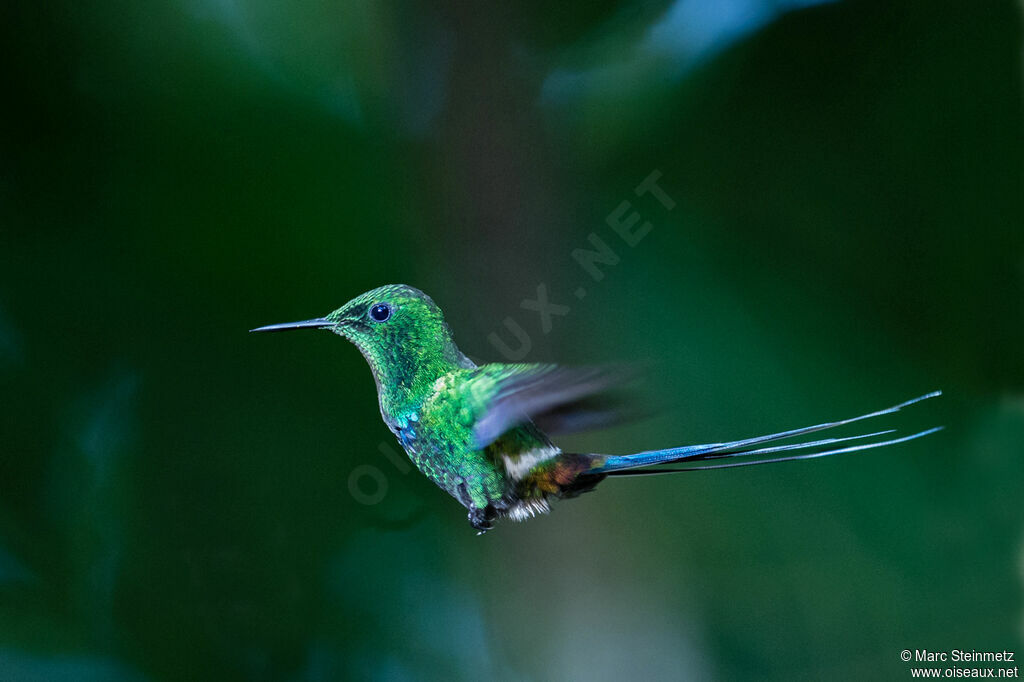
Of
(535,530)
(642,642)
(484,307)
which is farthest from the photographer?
(642,642)

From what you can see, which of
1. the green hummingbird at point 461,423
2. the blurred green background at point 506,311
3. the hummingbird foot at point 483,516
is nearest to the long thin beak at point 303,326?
the green hummingbird at point 461,423

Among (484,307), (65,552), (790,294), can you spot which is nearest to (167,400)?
(65,552)

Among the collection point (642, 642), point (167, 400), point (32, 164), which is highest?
point (32, 164)

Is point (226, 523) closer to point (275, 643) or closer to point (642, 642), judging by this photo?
point (275, 643)

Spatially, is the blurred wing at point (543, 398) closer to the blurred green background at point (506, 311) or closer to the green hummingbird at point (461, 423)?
the green hummingbird at point (461, 423)

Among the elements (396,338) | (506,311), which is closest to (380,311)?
(396,338)

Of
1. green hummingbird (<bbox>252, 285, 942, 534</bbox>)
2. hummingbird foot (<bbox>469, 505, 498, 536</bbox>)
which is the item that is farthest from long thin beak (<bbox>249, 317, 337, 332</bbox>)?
hummingbird foot (<bbox>469, 505, 498, 536</bbox>)

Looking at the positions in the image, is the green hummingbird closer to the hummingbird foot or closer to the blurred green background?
the hummingbird foot
